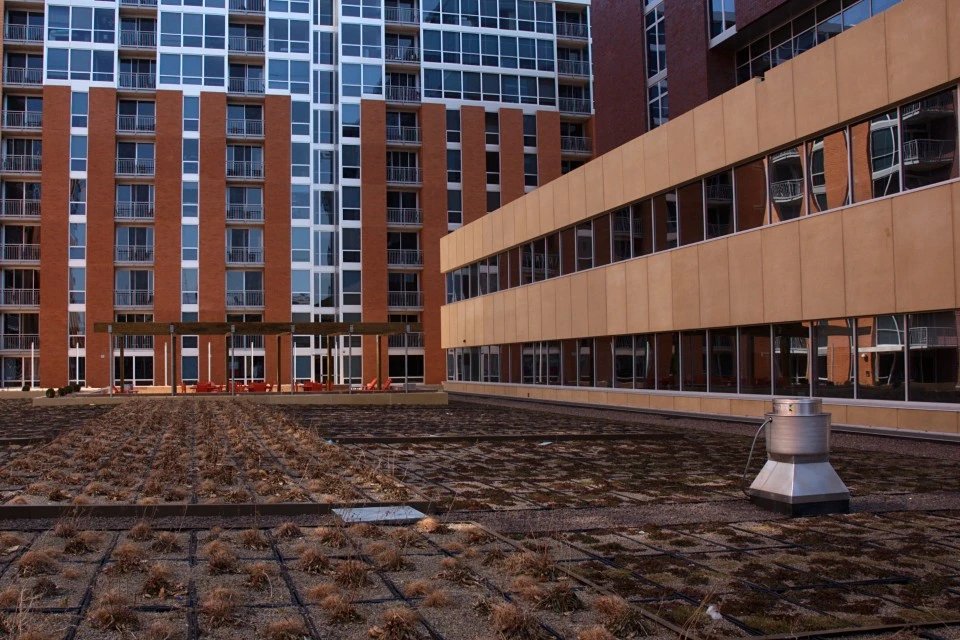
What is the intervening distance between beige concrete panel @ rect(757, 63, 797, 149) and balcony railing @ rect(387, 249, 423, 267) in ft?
134

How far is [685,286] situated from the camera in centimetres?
2241

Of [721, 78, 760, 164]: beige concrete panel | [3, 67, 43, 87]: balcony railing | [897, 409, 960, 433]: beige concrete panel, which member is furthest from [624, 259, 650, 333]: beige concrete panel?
[3, 67, 43, 87]: balcony railing

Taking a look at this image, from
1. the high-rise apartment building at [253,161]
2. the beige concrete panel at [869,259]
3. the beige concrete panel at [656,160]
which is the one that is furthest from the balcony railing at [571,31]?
the beige concrete panel at [869,259]

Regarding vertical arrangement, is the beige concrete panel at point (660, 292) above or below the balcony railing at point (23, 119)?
below

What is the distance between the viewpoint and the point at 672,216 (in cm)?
2330

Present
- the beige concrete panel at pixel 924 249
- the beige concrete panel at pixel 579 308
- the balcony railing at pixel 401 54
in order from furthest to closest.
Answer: the balcony railing at pixel 401 54 < the beige concrete panel at pixel 579 308 < the beige concrete panel at pixel 924 249

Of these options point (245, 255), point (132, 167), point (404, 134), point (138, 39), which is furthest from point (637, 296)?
point (138, 39)

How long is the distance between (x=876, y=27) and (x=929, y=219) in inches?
155

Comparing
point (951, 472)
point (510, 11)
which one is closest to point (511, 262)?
point (951, 472)

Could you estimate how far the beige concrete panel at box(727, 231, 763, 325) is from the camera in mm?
19500

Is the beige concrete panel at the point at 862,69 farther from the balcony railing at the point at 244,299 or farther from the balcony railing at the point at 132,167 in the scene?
the balcony railing at the point at 132,167

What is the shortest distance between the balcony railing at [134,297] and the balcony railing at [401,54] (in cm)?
2229

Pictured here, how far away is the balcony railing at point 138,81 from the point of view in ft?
188

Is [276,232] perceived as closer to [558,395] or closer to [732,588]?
[558,395]
